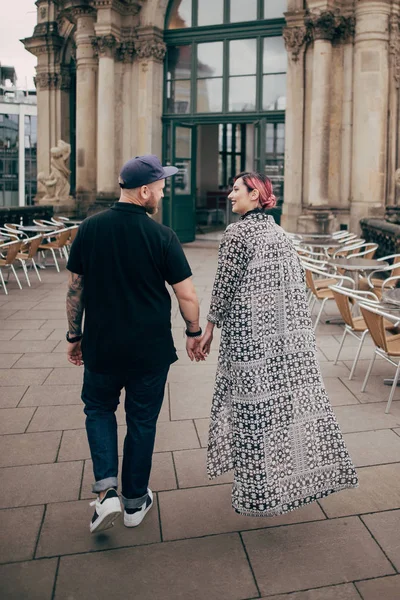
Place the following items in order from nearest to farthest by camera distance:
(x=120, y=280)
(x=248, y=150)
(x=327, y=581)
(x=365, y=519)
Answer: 1. (x=327, y=581)
2. (x=120, y=280)
3. (x=365, y=519)
4. (x=248, y=150)

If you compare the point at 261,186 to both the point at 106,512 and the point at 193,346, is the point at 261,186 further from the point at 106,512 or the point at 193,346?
the point at 106,512

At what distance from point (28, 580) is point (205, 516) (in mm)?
886

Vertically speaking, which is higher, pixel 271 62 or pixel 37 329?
pixel 271 62

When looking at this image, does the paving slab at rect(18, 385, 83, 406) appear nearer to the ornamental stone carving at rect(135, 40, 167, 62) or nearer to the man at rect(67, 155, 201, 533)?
the man at rect(67, 155, 201, 533)

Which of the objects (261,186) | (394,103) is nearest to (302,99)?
(394,103)

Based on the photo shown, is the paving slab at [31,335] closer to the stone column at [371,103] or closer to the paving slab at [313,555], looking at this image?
the paving slab at [313,555]

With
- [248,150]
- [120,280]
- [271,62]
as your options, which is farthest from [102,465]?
[248,150]

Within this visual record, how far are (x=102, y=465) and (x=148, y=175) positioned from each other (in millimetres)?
1270

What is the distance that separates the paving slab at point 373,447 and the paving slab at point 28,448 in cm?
170

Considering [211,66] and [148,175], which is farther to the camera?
[211,66]

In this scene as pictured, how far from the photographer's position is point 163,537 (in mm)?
3082

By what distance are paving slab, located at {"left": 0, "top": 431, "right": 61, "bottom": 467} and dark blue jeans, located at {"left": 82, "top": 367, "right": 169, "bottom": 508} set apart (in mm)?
931

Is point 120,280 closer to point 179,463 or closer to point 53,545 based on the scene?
point 53,545

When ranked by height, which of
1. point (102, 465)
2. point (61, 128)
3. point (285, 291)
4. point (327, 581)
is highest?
point (61, 128)
